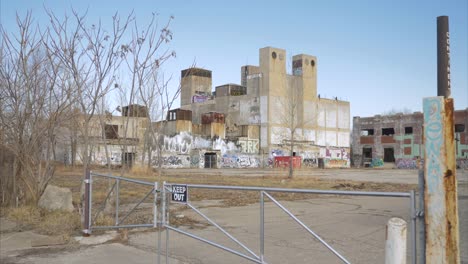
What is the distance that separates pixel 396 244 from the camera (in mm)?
4332

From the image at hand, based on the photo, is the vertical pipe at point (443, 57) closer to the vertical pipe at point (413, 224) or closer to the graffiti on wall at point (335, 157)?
the vertical pipe at point (413, 224)

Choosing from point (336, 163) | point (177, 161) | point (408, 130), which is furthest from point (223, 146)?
point (408, 130)

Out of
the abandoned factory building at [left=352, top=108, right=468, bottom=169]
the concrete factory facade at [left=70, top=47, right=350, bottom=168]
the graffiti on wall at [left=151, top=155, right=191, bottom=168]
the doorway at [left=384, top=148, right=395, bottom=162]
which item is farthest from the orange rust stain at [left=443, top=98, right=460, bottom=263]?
the doorway at [left=384, top=148, right=395, bottom=162]

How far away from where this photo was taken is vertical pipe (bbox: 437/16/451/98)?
6633 mm

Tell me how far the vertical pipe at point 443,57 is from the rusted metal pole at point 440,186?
8.73 feet

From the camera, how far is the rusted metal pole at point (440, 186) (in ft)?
13.5

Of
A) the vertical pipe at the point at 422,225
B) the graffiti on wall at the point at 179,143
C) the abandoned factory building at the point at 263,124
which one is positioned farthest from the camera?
the abandoned factory building at the point at 263,124

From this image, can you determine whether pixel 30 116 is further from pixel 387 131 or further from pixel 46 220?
pixel 387 131

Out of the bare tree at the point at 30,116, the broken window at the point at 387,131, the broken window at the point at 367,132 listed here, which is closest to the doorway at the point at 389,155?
the broken window at the point at 387,131

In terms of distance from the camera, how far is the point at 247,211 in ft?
48.6

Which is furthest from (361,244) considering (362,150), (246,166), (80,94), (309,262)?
(362,150)

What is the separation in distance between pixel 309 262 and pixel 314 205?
9.32 metres

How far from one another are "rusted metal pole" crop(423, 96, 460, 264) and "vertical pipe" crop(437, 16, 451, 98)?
266 centimetres

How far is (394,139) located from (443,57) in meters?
78.5
